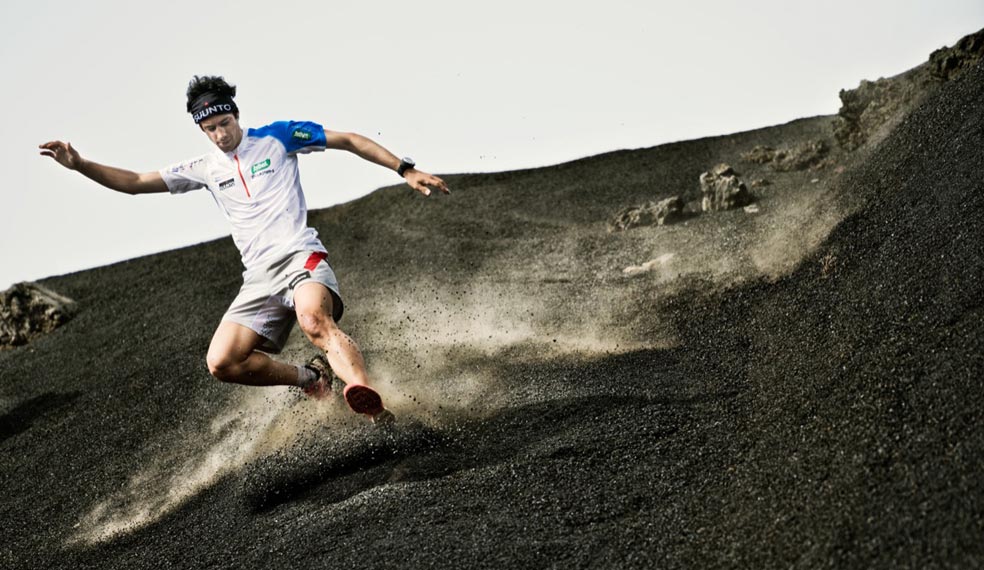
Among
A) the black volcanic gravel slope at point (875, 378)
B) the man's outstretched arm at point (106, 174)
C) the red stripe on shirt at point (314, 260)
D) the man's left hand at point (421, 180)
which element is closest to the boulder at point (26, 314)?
the man's outstretched arm at point (106, 174)

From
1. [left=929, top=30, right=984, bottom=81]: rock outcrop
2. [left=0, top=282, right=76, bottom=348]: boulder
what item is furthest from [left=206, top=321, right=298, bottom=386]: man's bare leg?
[left=929, top=30, right=984, bottom=81]: rock outcrop

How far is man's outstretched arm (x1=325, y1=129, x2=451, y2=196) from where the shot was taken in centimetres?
699

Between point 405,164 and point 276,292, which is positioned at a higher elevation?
point 405,164

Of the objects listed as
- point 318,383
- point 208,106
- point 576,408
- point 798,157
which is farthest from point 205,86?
point 798,157

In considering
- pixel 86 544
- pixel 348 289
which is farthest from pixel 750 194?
pixel 86 544

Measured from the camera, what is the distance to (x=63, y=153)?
730 cm

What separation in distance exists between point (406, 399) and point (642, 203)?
5.23m

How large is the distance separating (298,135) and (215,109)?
594 millimetres

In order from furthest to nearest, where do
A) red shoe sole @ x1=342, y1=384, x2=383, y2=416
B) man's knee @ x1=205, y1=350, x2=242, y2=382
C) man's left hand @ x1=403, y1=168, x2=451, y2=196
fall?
1. man's knee @ x1=205, y1=350, x2=242, y2=382
2. man's left hand @ x1=403, y1=168, x2=451, y2=196
3. red shoe sole @ x1=342, y1=384, x2=383, y2=416

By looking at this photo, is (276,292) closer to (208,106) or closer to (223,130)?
(223,130)

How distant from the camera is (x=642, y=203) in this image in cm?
1204

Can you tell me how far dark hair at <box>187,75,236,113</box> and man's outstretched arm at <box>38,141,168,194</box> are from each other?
0.70 meters

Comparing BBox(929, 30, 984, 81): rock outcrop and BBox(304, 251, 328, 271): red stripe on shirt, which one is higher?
BBox(929, 30, 984, 81): rock outcrop

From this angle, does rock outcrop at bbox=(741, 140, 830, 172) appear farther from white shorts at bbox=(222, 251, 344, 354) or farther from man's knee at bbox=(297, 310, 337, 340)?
man's knee at bbox=(297, 310, 337, 340)
